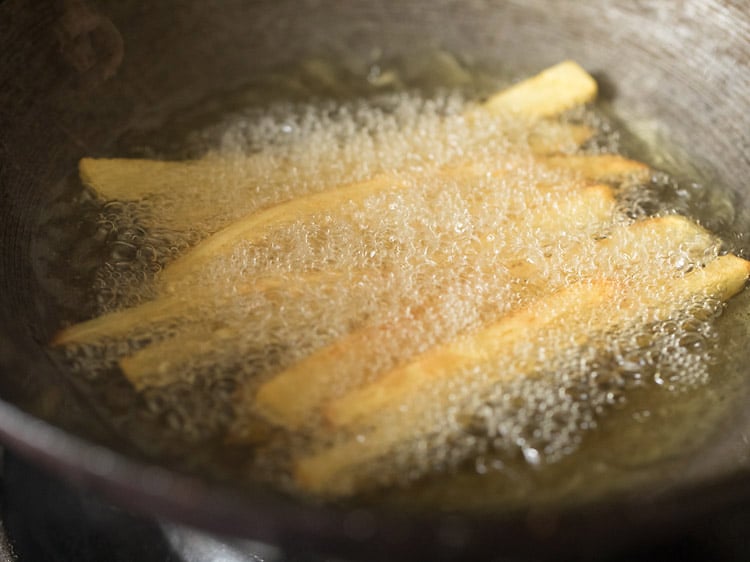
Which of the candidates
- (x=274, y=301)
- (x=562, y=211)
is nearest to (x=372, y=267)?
(x=274, y=301)

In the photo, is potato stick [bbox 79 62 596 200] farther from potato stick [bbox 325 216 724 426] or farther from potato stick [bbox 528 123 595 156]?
potato stick [bbox 325 216 724 426]

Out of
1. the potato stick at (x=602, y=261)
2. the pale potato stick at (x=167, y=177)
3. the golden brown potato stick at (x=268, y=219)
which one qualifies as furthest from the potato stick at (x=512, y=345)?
the pale potato stick at (x=167, y=177)

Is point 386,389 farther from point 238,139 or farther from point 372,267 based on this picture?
point 238,139

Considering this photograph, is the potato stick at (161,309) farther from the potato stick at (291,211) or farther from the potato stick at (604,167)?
the potato stick at (604,167)

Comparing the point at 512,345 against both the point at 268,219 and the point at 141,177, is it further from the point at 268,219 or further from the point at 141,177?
the point at 141,177

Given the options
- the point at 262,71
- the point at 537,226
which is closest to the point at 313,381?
the point at 537,226

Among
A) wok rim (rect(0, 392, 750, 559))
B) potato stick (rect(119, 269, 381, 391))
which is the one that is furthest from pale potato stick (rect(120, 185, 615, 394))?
wok rim (rect(0, 392, 750, 559))

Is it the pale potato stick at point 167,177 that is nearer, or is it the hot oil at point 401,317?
the hot oil at point 401,317
